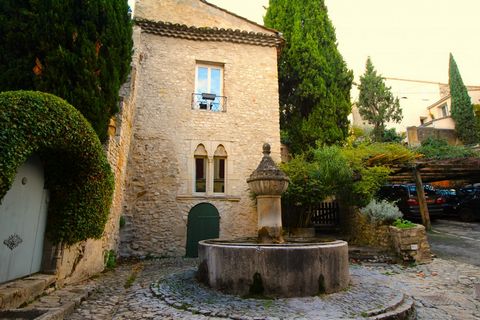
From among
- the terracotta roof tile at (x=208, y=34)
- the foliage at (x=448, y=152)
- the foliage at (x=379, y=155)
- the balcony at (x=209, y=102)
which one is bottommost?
the foliage at (x=379, y=155)

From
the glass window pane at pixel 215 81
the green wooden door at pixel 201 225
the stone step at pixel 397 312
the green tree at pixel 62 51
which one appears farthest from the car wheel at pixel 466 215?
the green tree at pixel 62 51

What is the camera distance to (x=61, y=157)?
4.83 m

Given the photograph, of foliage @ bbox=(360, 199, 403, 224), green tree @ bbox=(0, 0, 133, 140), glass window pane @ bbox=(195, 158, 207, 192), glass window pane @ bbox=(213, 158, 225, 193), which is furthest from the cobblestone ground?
glass window pane @ bbox=(213, 158, 225, 193)

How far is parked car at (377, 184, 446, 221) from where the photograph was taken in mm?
11531

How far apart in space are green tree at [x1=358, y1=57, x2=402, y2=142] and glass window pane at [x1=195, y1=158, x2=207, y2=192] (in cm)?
1458

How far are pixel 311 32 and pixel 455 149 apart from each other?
859 cm

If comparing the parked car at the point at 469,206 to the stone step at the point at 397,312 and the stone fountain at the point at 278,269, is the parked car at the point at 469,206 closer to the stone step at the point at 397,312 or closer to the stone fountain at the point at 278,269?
the stone fountain at the point at 278,269

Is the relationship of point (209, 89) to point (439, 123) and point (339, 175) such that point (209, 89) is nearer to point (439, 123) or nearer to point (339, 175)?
point (339, 175)

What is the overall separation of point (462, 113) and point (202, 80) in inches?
742

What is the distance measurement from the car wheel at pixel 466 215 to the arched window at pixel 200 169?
11.3 m

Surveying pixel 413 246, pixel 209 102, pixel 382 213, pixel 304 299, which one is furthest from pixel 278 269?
pixel 209 102

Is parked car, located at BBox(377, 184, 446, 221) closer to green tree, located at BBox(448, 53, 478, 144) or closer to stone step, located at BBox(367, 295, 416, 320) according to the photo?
stone step, located at BBox(367, 295, 416, 320)

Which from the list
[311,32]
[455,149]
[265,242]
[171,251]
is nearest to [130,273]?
[171,251]

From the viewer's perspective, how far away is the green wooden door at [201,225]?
9.13 meters
